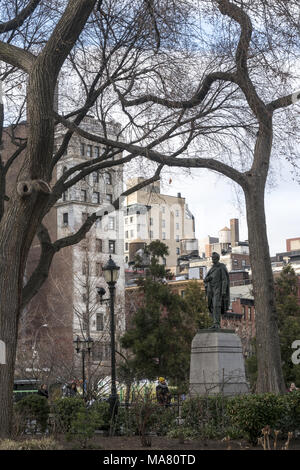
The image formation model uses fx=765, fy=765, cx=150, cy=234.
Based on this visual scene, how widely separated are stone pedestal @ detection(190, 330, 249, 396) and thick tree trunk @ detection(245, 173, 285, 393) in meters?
0.64

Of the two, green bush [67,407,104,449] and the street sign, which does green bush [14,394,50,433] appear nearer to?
green bush [67,407,104,449]

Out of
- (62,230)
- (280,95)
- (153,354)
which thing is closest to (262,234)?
(280,95)

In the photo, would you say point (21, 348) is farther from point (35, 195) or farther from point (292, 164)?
point (35, 195)

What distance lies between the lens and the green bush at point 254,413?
14.4 meters

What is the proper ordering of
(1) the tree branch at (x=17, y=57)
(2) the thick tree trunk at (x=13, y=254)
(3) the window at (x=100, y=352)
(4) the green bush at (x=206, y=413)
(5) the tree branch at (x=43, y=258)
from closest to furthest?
(2) the thick tree trunk at (x=13, y=254) < (1) the tree branch at (x=17, y=57) < (4) the green bush at (x=206, y=413) < (5) the tree branch at (x=43, y=258) < (3) the window at (x=100, y=352)

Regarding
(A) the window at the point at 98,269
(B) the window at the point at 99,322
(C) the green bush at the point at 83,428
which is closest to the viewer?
(C) the green bush at the point at 83,428

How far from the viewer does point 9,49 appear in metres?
14.2

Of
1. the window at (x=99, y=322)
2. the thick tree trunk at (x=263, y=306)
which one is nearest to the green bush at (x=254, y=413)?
the thick tree trunk at (x=263, y=306)

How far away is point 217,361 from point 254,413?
526 cm

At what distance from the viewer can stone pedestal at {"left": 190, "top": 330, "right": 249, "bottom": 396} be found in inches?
770

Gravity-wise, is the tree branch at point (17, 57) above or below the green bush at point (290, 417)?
above

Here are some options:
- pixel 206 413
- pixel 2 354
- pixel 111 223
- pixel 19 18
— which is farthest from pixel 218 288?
pixel 111 223

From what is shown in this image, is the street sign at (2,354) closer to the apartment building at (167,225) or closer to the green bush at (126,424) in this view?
the green bush at (126,424)

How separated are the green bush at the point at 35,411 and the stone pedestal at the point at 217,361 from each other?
3838 mm
